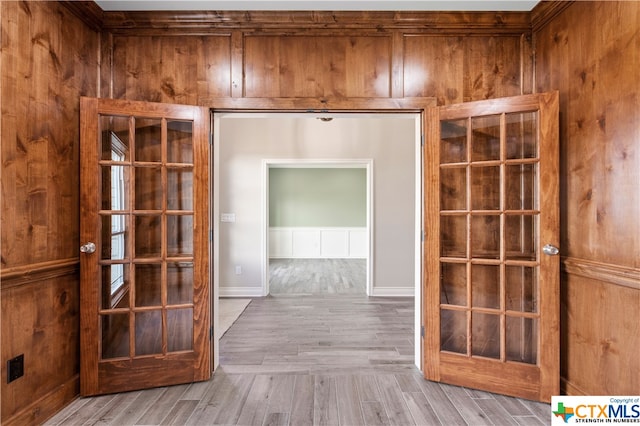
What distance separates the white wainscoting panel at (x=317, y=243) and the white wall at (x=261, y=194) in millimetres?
3639

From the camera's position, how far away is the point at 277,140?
460 cm

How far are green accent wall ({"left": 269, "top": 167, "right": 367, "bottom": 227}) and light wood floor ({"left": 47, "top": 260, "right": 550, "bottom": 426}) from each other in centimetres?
530

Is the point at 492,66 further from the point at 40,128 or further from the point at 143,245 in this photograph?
the point at 40,128

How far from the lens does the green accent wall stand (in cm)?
829

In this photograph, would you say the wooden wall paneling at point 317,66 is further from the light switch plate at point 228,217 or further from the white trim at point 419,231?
the light switch plate at point 228,217

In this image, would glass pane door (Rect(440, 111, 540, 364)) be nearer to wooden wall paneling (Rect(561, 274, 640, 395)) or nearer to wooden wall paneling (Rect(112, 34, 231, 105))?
wooden wall paneling (Rect(561, 274, 640, 395))

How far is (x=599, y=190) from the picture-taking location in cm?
180

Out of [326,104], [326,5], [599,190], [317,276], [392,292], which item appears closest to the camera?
[599,190]

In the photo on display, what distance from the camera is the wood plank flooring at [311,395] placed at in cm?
182

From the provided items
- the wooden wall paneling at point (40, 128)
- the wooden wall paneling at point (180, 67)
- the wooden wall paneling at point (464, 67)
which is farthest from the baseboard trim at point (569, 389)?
the wooden wall paneling at point (40, 128)

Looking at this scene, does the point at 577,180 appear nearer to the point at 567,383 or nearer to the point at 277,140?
the point at 567,383

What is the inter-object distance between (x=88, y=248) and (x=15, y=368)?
2.31 ft

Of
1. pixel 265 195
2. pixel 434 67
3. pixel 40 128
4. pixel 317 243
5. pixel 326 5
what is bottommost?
pixel 317 243

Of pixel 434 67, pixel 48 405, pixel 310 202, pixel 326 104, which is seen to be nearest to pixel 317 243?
pixel 310 202
